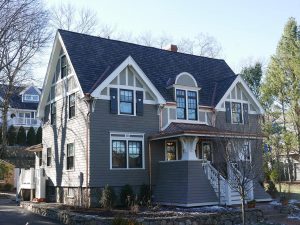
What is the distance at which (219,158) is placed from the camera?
25.1 m

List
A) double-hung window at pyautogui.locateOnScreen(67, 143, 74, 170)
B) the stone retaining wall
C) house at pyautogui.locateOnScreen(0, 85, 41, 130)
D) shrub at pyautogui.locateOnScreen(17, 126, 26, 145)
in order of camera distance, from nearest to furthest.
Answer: the stone retaining wall
double-hung window at pyautogui.locateOnScreen(67, 143, 74, 170)
shrub at pyautogui.locateOnScreen(17, 126, 26, 145)
house at pyautogui.locateOnScreen(0, 85, 41, 130)

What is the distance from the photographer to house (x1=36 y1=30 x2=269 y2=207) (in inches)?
829

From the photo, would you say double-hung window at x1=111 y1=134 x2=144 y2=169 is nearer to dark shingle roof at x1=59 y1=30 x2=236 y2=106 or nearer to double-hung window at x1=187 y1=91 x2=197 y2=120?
dark shingle roof at x1=59 y1=30 x2=236 y2=106

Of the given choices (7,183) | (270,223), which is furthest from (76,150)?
(7,183)

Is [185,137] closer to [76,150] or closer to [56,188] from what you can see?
[76,150]

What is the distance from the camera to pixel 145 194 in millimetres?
22078

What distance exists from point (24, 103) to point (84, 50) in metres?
47.8

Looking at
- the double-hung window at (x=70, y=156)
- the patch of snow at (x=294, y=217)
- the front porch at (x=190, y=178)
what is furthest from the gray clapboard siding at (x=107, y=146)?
the patch of snow at (x=294, y=217)

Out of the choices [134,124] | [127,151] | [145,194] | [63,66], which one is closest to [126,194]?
[145,194]

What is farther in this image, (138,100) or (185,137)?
(138,100)

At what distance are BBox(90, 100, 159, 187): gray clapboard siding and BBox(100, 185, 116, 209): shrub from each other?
79cm

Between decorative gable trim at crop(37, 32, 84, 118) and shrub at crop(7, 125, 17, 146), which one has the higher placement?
decorative gable trim at crop(37, 32, 84, 118)

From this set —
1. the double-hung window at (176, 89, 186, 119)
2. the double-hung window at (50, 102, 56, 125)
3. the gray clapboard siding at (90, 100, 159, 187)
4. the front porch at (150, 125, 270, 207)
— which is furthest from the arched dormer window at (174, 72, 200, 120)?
the double-hung window at (50, 102, 56, 125)

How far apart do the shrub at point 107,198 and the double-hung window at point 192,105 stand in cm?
755
